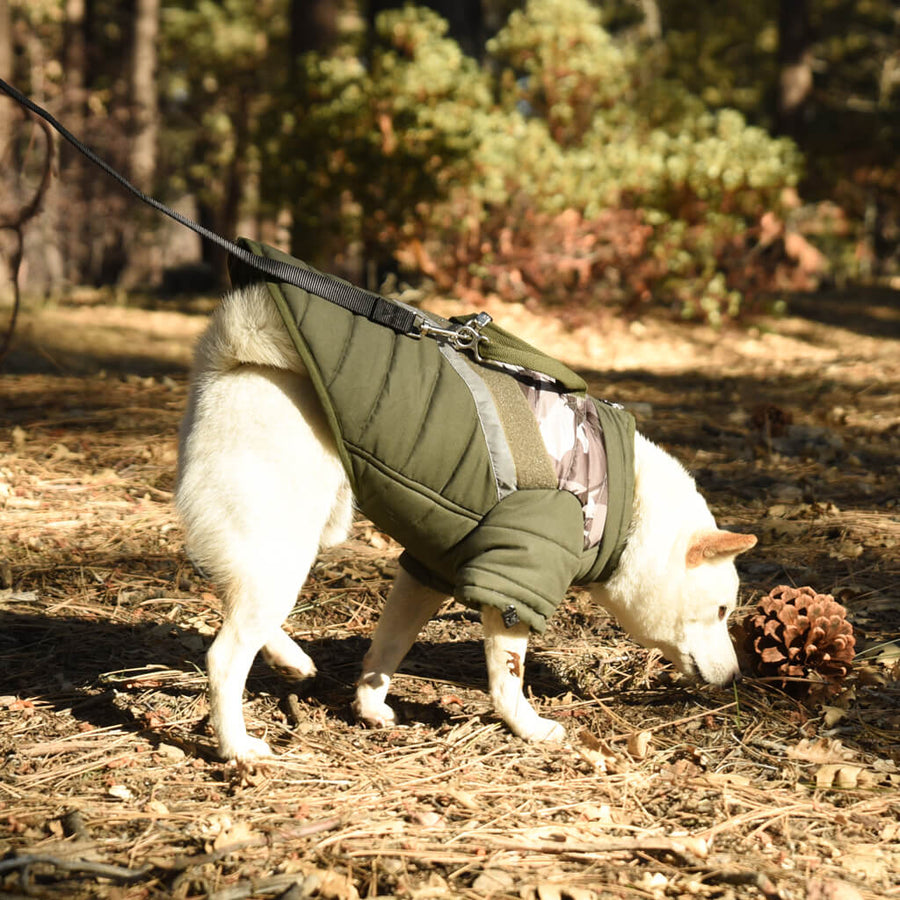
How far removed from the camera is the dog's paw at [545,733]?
8.64 feet

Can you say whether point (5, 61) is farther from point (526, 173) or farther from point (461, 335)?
point (461, 335)

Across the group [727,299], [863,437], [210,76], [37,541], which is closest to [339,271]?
[727,299]

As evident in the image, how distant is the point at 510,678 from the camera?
262 cm

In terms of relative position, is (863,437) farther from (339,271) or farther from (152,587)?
(339,271)

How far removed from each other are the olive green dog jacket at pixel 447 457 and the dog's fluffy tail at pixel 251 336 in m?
0.04

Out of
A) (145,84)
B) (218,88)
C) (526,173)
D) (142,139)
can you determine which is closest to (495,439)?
(526,173)

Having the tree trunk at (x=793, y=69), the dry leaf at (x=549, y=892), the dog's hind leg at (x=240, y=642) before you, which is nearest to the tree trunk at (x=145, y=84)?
the tree trunk at (x=793, y=69)

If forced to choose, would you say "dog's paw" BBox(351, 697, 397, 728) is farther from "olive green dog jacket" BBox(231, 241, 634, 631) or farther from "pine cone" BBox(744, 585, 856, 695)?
"pine cone" BBox(744, 585, 856, 695)

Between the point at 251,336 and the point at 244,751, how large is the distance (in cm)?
98

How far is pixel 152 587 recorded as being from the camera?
353 centimetres

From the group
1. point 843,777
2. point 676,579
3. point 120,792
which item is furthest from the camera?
point 676,579

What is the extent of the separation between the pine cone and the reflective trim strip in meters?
0.95

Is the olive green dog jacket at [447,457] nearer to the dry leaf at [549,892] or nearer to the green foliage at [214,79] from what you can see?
the dry leaf at [549,892]

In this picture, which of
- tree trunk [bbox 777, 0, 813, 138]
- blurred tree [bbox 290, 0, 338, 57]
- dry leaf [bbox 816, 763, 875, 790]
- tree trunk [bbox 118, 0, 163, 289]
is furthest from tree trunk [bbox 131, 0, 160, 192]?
dry leaf [bbox 816, 763, 875, 790]
